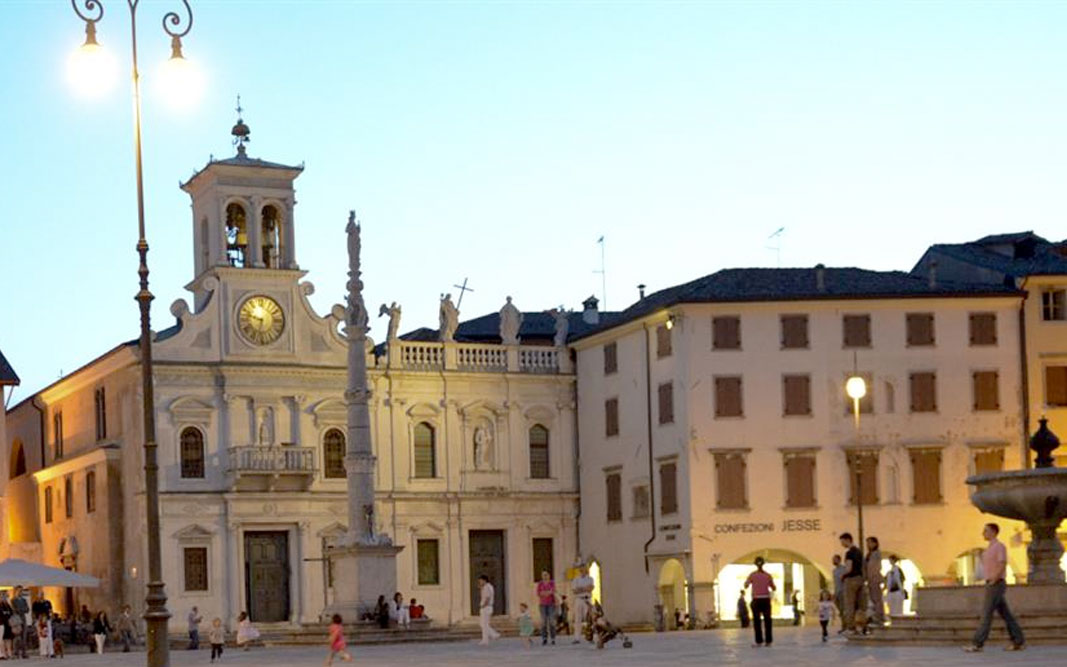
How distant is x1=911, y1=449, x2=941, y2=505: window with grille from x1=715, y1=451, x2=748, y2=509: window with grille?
5.05m

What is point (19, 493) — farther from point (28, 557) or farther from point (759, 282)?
point (759, 282)

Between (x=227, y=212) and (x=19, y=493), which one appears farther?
(x=19, y=493)

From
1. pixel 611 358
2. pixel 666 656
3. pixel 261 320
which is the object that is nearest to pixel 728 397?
pixel 611 358

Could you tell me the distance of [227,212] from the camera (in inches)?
2584

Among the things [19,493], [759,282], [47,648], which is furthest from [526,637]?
[19,493]

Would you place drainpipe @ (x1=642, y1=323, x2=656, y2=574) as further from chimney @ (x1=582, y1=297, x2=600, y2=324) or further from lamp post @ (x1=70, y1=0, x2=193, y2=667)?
lamp post @ (x1=70, y1=0, x2=193, y2=667)

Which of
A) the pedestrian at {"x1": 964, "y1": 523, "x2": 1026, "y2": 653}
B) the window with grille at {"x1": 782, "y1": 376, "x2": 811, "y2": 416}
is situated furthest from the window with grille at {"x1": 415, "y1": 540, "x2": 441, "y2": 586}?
the pedestrian at {"x1": 964, "y1": 523, "x2": 1026, "y2": 653}

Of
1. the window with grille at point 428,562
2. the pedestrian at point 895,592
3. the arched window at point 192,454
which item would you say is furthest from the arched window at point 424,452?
the pedestrian at point 895,592

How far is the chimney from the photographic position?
7700 centimetres

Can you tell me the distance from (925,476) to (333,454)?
17.9 metres

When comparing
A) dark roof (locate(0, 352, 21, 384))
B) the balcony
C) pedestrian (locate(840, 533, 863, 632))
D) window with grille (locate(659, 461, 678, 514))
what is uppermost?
dark roof (locate(0, 352, 21, 384))

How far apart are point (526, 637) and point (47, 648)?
36.3 ft

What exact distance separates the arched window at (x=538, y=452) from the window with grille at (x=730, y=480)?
27.3ft

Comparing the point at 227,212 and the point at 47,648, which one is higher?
the point at 227,212
